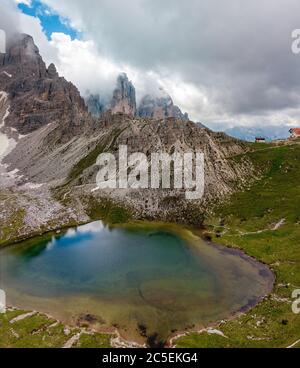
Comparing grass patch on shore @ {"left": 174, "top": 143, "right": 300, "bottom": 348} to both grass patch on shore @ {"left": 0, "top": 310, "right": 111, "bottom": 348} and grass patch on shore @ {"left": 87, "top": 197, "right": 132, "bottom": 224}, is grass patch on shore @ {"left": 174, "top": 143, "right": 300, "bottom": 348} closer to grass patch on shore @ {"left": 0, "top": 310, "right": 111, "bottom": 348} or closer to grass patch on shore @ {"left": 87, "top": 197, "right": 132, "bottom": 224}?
grass patch on shore @ {"left": 0, "top": 310, "right": 111, "bottom": 348}

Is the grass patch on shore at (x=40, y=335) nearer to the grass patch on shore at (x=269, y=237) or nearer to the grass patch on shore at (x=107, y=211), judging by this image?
the grass patch on shore at (x=269, y=237)

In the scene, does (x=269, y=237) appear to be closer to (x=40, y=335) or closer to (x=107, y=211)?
(x=107, y=211)

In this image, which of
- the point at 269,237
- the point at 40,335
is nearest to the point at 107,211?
the point at 269,237

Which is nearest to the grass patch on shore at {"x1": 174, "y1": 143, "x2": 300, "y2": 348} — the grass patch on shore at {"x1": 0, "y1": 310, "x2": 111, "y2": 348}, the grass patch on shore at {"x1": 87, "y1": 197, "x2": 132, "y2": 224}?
the grass patch on shore at {"x1": 0, "y1": 310, "x2": 111, "y2": 348}

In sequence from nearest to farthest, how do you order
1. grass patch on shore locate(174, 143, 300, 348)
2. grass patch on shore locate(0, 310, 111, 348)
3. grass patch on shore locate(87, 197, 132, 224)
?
grass patch on shore locate(0, 310, 111, 348)
grass patch on shore locate(174, 143, 300, 348)
grass patch on shore locate(87, 197, 132, 224)

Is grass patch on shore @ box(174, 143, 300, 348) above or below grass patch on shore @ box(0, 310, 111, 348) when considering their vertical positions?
above

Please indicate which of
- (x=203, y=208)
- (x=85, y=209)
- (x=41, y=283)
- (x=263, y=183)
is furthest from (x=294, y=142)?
(x=41, y=283)

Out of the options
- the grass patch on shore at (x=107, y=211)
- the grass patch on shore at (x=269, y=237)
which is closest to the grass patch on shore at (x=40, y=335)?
the grass patch on shore at (x=269, y=237)

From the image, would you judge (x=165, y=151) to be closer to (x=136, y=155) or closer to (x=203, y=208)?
(x=136, y=155)
